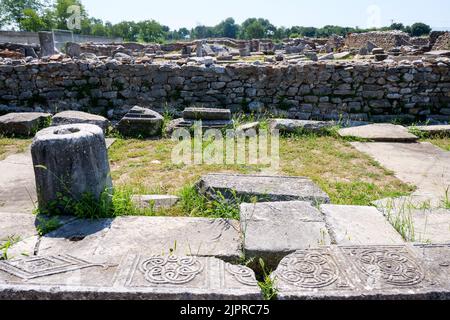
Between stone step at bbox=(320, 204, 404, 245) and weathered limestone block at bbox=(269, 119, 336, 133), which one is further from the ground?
weathered limestone block at bbox=(269, 119, 336, 133)

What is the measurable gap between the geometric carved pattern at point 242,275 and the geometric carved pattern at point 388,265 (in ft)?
2.20

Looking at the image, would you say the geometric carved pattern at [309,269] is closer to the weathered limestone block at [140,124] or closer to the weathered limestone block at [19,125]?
the weathered limestone block at [140,124]

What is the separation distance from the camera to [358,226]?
2.88 metres

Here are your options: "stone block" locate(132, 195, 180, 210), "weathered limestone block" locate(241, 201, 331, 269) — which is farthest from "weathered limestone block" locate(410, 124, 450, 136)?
"stone block" locate(132, 195, 180, 210)

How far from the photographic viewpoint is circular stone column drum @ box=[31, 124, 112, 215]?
2918 millimetres

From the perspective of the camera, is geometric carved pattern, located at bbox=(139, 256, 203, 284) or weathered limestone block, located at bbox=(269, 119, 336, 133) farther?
weathered limestone block, located at bbox=(269, 119, 336, 133)

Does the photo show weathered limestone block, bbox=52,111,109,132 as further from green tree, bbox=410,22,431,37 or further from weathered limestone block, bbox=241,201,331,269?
green tree, bbox=410,22,431,37

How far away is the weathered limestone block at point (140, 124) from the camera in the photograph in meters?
6.50

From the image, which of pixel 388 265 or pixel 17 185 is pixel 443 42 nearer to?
pixel 388 265

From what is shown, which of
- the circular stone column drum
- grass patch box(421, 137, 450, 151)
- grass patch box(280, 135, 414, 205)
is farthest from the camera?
grass patch box(421, 137, 450, 151)

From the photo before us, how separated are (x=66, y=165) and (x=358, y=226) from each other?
248 cm

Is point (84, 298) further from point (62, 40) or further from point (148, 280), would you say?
point (62, 40)

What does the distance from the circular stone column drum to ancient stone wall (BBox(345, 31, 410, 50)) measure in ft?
69.4
